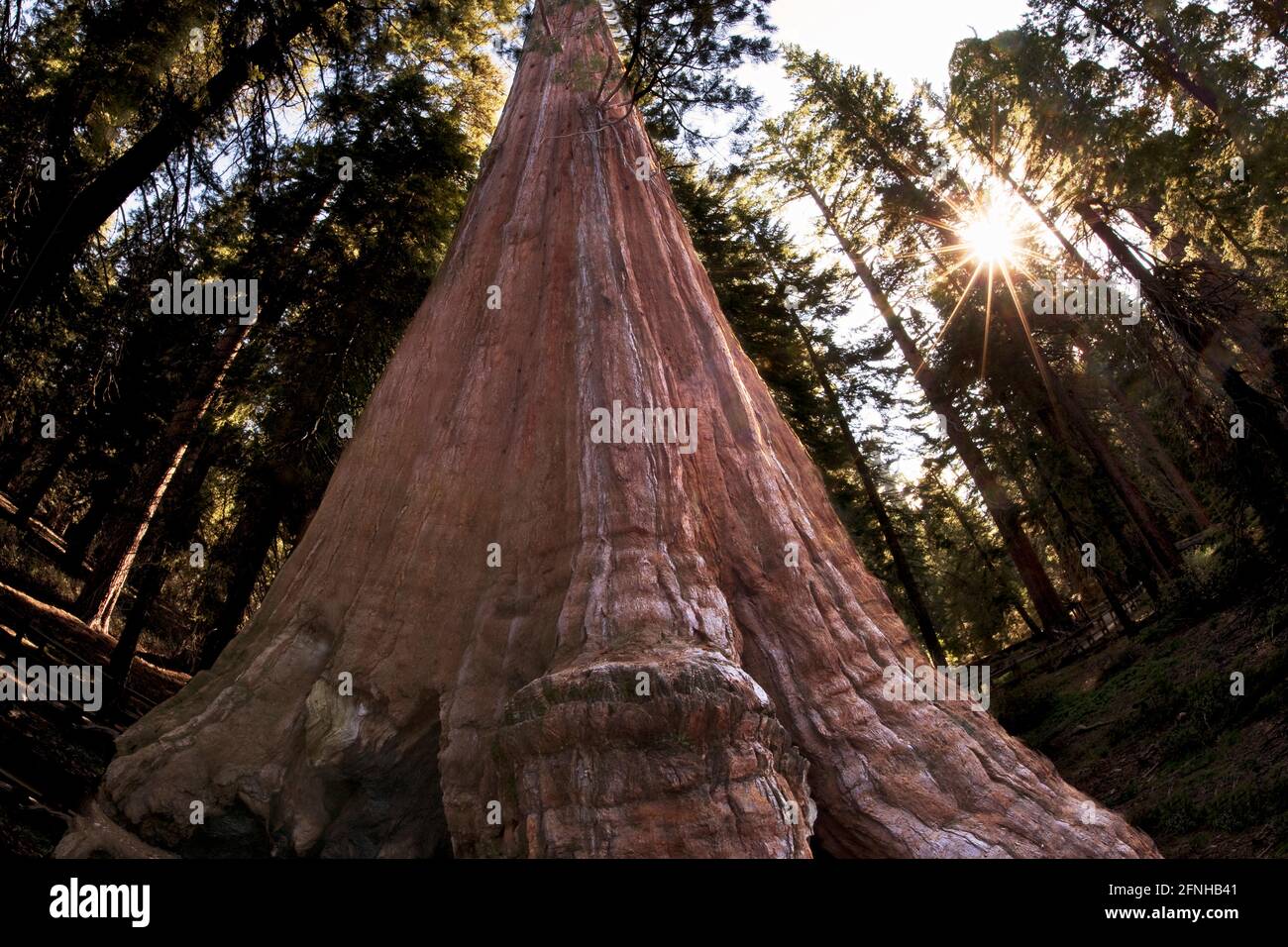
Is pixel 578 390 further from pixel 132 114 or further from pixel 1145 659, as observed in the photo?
pixel 1145 659

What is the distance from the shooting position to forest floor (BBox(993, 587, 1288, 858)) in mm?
6266

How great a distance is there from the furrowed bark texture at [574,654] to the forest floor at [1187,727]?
2.46 m

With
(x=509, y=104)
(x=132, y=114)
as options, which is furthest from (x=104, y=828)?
(x=509, y=104)

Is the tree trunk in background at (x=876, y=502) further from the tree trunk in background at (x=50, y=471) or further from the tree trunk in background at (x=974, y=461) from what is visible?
the tree trunk in background at (x=50, y=471)

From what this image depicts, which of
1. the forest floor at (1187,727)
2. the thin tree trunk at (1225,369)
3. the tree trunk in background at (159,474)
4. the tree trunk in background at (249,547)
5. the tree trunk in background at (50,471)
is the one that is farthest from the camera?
the tree trunk in background at (50,471)

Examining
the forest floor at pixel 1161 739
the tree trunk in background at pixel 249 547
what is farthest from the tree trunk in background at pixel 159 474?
the tree trunk in background at pixel 249 547

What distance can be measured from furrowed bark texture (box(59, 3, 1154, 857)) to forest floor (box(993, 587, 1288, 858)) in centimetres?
246

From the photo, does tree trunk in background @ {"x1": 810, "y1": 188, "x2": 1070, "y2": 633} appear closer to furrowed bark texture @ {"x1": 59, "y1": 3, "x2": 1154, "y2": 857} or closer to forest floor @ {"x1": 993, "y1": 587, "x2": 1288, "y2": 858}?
forest floor @ {"x1": 993, "y1": 587, "x2": 1288, "y2": 858}

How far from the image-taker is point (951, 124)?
18.0m

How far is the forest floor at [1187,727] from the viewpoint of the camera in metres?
6.27

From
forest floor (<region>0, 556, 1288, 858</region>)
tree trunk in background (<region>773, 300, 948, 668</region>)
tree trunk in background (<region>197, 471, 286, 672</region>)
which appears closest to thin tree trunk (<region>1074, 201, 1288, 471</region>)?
forest floor (<region>0, 556, 1288, 858</region>)

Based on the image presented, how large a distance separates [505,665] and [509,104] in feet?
24.5

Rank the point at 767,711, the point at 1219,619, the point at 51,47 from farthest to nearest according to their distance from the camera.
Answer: the point at 1219,619, the point at 51,47, the point at 767,711

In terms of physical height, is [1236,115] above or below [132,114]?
above
